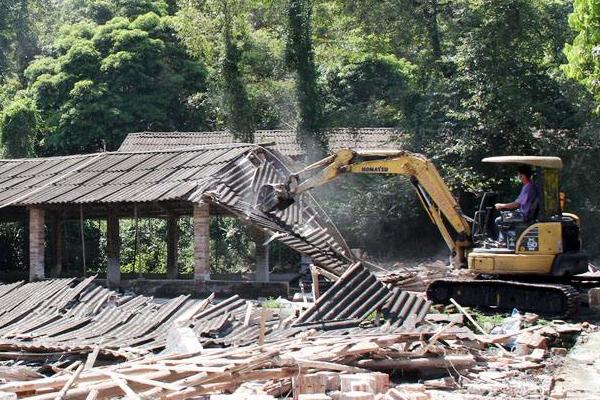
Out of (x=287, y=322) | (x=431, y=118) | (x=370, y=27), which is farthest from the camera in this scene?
(x=370, y=27)

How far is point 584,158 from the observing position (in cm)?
2784

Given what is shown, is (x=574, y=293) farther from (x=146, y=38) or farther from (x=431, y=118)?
(x=146, y=38)

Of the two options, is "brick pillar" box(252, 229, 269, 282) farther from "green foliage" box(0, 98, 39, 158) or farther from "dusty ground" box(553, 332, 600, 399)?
"green foliage" box(0, 98, 39, 158)

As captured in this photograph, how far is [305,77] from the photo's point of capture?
105 ft

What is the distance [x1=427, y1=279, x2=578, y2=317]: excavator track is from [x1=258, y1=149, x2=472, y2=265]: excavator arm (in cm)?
74

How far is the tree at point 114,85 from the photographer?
126ft

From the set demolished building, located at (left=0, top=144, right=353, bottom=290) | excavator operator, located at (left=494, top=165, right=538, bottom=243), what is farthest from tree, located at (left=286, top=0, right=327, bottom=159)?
excavator operator, located at (left=494, top=165, right=538, bottom=243)

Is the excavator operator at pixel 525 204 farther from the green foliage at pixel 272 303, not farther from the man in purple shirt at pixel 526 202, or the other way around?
the green foliage at pixel 272 303

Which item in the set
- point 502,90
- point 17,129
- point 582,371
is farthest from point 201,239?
point 17,129

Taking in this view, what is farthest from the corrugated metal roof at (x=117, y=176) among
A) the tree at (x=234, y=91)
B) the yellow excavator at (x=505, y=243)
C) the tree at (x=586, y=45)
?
the tree at (x=586, y=45)

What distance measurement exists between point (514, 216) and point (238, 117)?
1780 cm

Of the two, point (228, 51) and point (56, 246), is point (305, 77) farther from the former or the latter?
point (56, 246)

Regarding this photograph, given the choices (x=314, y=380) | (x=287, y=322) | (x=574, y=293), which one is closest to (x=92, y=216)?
(x=287, y=322)

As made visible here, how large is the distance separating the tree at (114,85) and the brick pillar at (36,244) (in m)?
15.3
